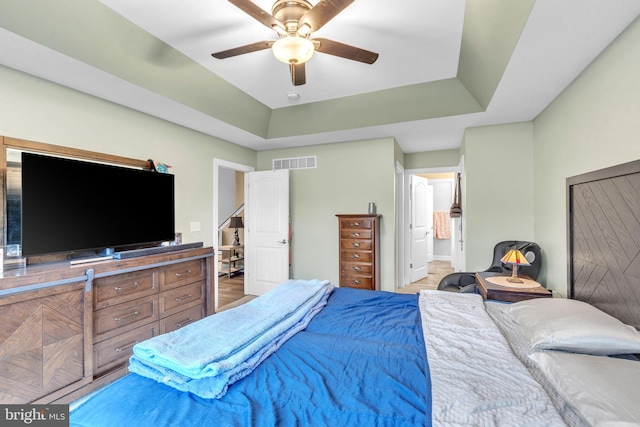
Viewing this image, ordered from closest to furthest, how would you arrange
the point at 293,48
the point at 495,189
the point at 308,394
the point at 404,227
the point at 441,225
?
the point at 308,394 < the point at 293,48 < the point at 495,189 < the point at 404,227 < the point at 441,225

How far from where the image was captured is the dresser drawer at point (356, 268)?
3.90 metres

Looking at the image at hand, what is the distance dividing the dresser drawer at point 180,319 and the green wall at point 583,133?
345 centimetres

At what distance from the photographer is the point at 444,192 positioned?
782 centimetres

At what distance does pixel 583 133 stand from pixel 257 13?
8.07 ft

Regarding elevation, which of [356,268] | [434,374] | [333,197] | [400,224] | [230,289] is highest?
[333,197]

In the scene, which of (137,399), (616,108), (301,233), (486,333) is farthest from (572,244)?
(301,233)

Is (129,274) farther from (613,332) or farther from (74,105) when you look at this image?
(613,332)

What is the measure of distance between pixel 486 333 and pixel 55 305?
2603mm

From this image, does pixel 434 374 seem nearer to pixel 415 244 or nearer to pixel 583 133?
pixel 583 133

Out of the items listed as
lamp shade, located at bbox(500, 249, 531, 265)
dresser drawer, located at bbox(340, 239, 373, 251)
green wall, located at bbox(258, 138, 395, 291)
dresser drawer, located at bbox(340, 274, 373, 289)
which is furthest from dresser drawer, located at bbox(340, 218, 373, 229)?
lamp shade, located at bbox(500, 249, 531, 265)

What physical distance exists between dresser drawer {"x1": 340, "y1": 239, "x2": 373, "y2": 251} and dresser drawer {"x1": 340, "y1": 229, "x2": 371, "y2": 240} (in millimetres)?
55

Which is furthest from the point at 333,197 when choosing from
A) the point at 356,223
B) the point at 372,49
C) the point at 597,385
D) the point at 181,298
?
the point at 597,385

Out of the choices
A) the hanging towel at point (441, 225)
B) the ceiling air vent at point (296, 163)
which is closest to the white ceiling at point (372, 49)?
the ceiling air vent at point (296, 163)

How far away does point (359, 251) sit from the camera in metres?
3.94
